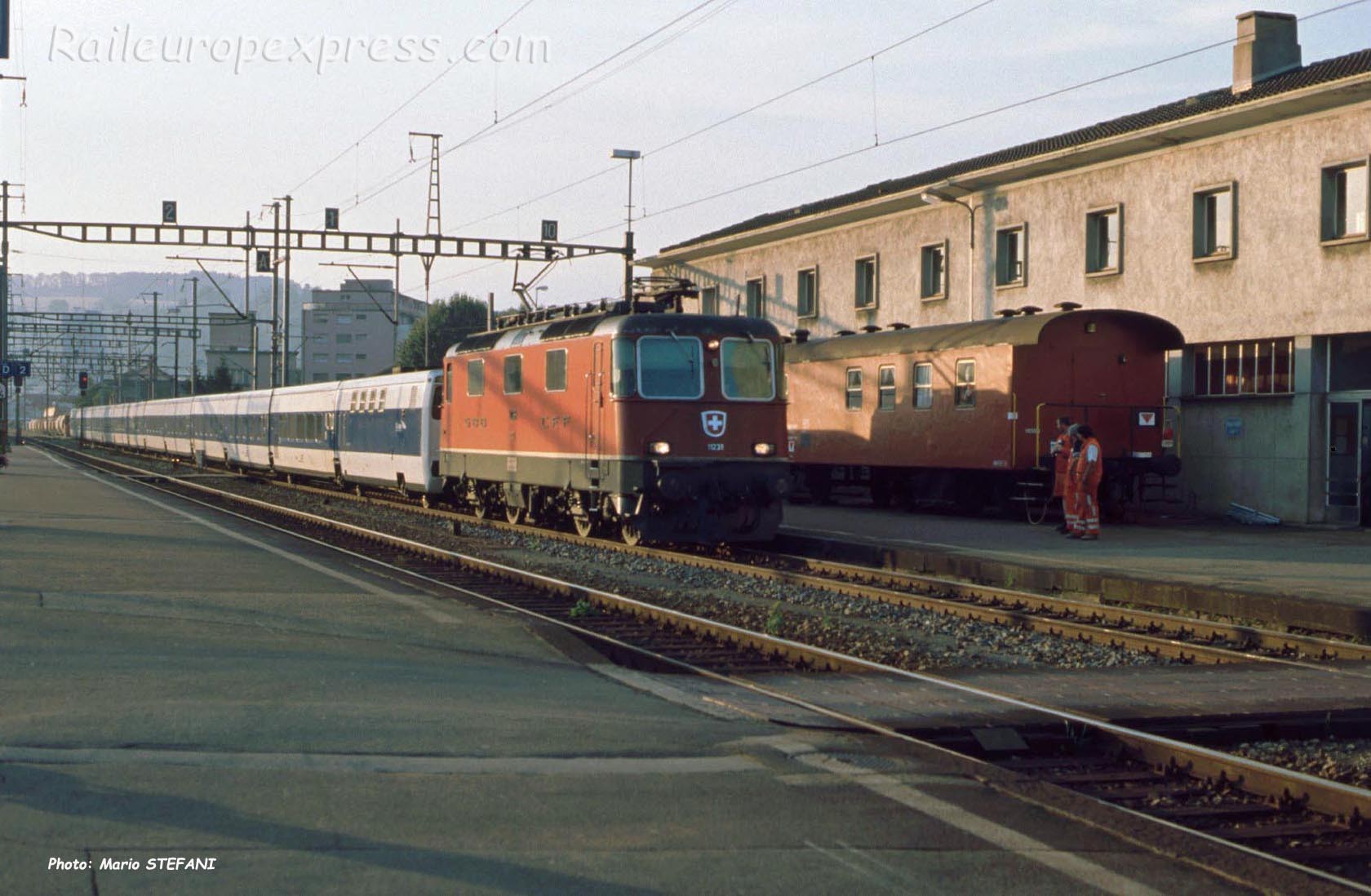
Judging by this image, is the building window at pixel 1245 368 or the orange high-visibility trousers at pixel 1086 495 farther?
the building window at pixel 1245 368

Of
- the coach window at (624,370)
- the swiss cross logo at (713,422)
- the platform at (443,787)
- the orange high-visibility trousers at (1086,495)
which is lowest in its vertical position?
the platform at (443,787)

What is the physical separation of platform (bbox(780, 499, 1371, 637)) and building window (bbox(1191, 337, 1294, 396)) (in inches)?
102

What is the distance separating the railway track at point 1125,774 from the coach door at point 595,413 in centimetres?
728

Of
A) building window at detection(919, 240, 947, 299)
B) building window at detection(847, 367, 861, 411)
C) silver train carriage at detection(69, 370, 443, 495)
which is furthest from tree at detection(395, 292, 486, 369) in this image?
building window at detection(847, 367, 861, 411)

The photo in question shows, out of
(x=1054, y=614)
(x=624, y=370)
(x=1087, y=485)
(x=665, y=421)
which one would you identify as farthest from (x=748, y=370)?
(x=1054, y=614)

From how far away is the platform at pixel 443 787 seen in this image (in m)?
4.99

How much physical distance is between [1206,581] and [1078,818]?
989 centimetres

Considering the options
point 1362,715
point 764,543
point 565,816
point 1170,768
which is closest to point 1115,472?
point 764,543

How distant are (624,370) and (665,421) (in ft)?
2.75

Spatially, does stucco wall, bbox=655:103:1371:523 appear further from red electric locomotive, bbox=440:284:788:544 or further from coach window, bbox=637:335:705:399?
coach window, bbox=637:335:705:399

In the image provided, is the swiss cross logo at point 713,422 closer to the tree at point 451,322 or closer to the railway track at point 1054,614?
the railway track at point 1054,614

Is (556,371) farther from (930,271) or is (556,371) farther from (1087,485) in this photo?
(930,271)

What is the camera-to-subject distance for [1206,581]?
595 inches

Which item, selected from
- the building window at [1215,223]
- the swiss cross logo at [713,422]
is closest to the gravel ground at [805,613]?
the swiss cross logo at [713,422]
